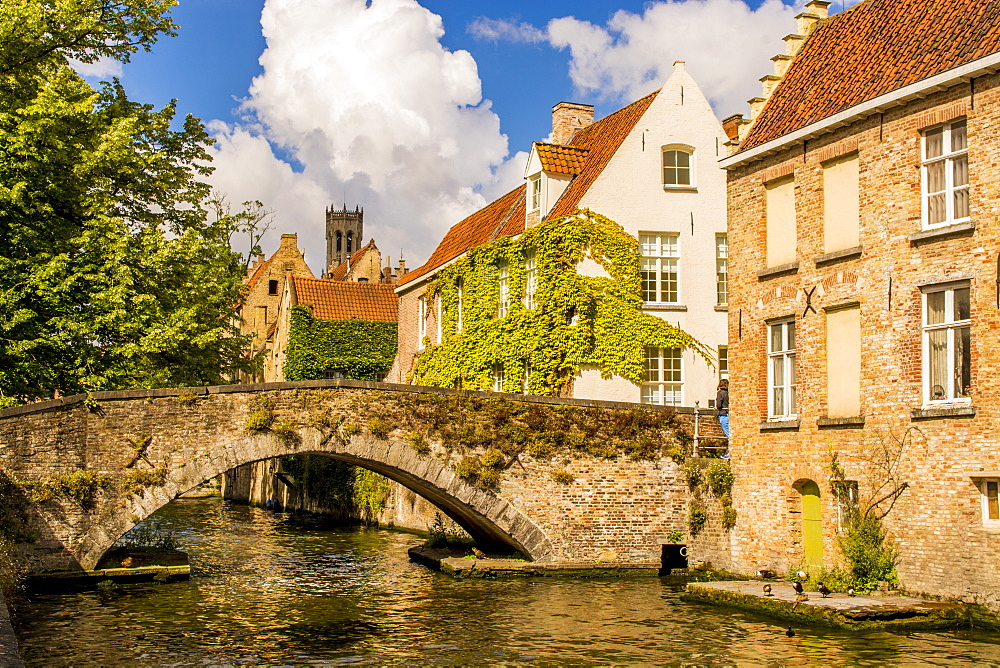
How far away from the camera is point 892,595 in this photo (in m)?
14.9

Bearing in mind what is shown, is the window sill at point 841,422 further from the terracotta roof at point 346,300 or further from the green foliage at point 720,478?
the terracotta roof at point 346,300

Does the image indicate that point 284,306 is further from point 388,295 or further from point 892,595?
point 892,595

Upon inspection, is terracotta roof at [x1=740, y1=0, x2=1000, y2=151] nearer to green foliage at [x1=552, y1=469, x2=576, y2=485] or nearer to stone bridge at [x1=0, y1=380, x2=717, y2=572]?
stone bridge at [x1=0, y1=380, x2=717, y2=572]

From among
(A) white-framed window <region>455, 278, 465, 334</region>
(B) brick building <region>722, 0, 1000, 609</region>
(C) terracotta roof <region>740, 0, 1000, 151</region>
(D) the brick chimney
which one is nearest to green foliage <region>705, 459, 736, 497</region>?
(B) brick building <region>722, 0, 1000, 609</region>

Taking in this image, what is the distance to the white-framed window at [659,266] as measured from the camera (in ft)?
79.0

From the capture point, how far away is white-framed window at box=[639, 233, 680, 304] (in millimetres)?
24094

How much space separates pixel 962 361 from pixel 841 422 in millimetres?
2260

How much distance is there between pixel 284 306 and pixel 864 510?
108 feet

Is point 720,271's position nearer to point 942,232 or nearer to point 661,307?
point 661,307

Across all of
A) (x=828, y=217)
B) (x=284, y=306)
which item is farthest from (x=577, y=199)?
(x=284, y=306)

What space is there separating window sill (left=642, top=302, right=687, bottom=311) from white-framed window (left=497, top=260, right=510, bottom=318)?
12.1 ft

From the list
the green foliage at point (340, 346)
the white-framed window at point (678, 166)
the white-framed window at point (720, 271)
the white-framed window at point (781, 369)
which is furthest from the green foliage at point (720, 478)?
the green foliage at point (340, 346)

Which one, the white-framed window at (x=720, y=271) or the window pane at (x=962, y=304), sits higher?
the white-framed window at (x=720, y=271)

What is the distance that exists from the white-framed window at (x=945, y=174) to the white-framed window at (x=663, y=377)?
944 centimetres
